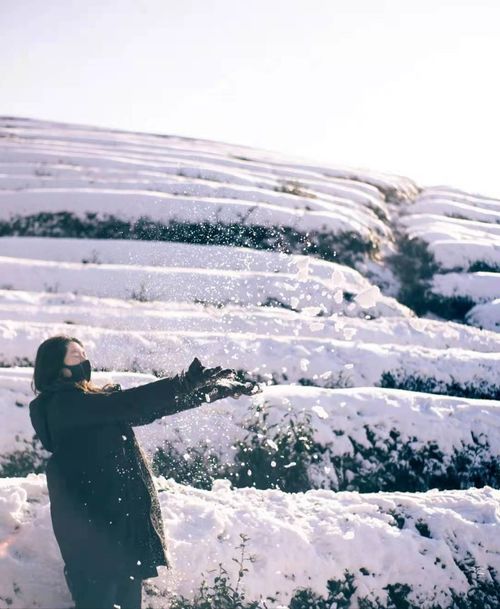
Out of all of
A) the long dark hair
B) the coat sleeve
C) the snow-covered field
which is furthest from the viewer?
the snow-covered field

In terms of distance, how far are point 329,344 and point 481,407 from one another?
323cm

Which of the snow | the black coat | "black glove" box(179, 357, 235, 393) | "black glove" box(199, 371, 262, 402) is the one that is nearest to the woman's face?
the black coat

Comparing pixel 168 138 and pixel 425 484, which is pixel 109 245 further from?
pixel 168 138

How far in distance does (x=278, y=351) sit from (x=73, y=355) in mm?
7919

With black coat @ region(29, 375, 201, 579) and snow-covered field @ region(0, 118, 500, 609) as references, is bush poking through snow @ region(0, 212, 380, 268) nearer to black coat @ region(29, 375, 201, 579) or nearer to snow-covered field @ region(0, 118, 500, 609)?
snow-covered field @ region(0, 118, 500, 609)

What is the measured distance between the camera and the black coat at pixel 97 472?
430 centimetres

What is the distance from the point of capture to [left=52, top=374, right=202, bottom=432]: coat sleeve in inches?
169

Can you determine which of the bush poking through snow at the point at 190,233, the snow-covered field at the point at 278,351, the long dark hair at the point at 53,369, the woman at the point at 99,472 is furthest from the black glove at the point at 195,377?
the bush poking through snow at the point at 190,233

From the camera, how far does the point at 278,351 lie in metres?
12.2

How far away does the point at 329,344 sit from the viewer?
12641 millimetres

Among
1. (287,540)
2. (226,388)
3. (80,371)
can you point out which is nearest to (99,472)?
(80,371)

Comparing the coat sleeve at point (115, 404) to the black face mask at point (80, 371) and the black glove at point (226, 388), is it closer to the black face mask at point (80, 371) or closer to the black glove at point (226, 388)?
the black face mask at point (80, 371)

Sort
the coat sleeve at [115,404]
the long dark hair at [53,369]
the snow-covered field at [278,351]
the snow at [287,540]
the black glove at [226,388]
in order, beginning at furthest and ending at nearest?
the snow-covered field at [278,351], the snow at [287,540], the black glove at [226,388], the long dark hair at [53,369], the coat sleeve at [115,404]

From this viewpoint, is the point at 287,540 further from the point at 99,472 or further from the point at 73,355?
the point at 73,355
